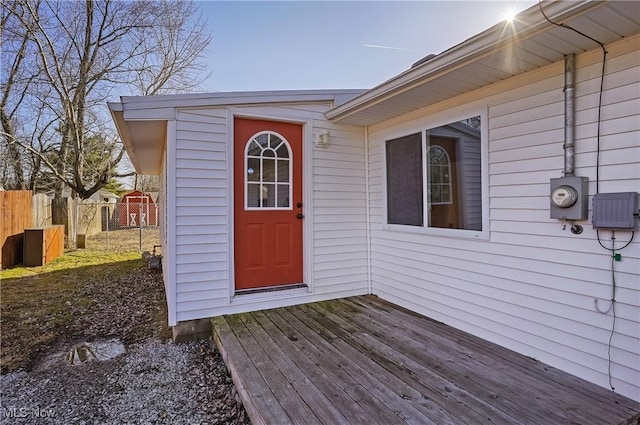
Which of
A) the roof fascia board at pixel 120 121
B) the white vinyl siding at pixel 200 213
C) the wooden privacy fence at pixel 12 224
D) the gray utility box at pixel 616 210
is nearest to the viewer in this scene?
the gray utility box at pixel 616 210

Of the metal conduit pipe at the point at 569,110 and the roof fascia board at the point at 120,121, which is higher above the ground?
the roof fascia board at the point at 120,121

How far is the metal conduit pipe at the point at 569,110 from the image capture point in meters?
2.24

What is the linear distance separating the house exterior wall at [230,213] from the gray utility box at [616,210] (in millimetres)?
2497

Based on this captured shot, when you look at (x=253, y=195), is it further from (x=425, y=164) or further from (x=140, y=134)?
(x=425, y=164)

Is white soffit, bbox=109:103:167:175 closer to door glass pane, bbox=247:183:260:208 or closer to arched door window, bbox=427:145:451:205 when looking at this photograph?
door glass pane, bbox=247:183:260:208

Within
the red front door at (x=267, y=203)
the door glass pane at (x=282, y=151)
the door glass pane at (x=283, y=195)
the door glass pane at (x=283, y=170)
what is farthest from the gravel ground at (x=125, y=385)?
the door glass pane at (x=282, y=151)

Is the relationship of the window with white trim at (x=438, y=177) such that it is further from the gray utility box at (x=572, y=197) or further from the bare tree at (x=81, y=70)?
the bare tree at (x=81, y=70)

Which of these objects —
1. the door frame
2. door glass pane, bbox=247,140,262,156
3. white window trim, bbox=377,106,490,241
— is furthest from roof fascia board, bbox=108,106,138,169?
white window trim, bbox=377,106,490,241

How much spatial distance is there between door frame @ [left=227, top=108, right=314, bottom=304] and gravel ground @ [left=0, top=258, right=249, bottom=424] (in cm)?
76

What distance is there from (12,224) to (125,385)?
22.8 ft

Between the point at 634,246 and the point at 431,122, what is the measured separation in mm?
1893

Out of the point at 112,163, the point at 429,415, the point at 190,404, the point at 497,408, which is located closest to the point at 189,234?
the point at 190,404

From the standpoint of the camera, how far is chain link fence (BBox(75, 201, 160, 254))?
10000 millimetres

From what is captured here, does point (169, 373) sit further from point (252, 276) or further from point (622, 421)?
point (622, 421)
